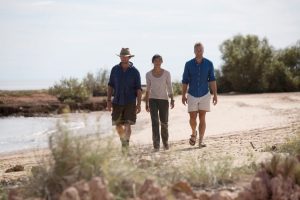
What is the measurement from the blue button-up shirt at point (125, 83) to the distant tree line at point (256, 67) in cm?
2597

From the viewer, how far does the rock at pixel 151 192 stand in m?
4.95

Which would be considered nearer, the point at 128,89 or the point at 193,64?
the point at 128,89

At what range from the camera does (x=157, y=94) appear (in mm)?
11367

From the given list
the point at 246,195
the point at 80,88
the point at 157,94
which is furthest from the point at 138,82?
the point at 80,88

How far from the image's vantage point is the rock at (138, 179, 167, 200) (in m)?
4.95

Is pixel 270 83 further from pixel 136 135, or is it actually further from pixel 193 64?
pixel 193 64

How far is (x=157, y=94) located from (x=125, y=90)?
1.01 m

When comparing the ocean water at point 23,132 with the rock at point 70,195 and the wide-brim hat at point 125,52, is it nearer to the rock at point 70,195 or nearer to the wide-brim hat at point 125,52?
the wide-brim hat at point 125,52

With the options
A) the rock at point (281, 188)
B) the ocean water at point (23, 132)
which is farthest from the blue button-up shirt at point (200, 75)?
the rock at point (281, 188)

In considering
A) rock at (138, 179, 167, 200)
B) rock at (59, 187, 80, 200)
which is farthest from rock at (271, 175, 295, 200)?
rock at (59, 187, 80, 200)

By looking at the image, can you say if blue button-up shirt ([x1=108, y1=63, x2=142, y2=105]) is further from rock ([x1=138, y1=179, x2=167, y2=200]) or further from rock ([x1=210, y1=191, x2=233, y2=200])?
rock ([x1=138, y1=179, x2=167, y2=200])

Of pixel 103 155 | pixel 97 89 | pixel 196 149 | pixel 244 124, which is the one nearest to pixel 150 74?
pixel 196 149

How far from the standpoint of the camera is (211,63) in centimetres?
1147

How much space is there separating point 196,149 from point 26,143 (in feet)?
30.0
